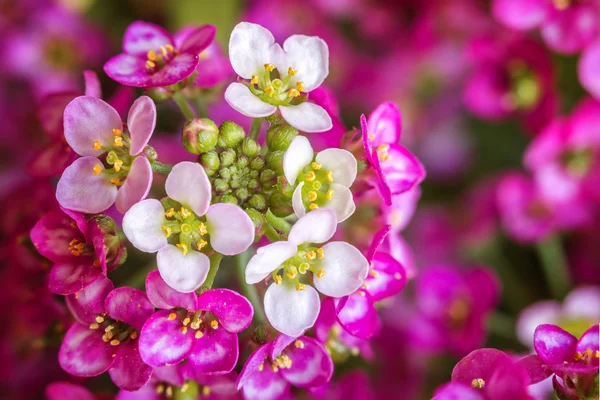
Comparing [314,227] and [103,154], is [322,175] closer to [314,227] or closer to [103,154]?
[314,227]

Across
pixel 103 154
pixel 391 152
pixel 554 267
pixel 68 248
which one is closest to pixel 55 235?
pixel 68 248

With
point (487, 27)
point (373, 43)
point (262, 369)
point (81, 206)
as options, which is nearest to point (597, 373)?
point (262, 369)

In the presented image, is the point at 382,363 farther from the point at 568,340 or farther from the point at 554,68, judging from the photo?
the point at 554,68

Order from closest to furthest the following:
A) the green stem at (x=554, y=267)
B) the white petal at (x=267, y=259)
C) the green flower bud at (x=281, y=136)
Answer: the white petal at (x=267, y=259)
the green flower bud at (x=281, y=136)
the green stem at (x=554, y=267)

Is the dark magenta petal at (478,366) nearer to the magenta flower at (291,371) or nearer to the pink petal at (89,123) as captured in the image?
the magenta flower at (291,371)

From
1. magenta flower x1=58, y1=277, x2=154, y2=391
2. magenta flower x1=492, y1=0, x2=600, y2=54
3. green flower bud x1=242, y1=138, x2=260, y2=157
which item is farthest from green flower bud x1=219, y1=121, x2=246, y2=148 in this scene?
magenta flower x1=492, y1=0, x2=600, y2=54

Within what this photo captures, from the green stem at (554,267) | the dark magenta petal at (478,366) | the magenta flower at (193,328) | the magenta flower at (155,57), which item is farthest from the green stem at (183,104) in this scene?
the green stem at (554,267)
